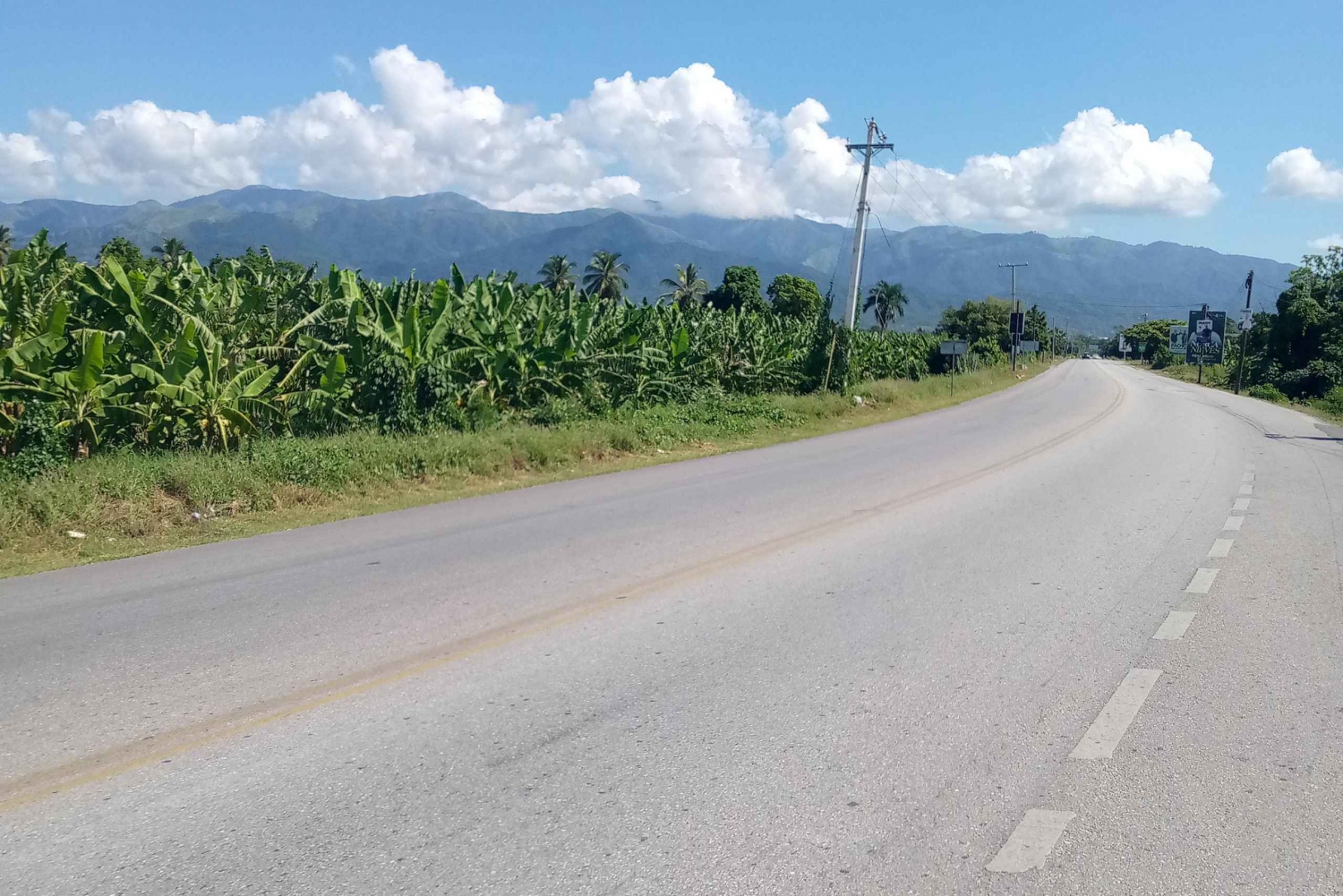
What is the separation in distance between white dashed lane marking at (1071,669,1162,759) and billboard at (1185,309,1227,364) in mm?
70470

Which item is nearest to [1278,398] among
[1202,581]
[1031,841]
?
[1202,581]

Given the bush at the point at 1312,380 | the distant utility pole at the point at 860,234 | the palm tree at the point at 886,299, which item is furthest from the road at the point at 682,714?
the palm tree at the point at 886,299

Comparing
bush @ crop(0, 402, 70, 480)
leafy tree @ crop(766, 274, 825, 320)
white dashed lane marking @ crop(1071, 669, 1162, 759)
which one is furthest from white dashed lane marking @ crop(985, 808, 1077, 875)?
leafy tree @ crop(766, 274, 825, 320)

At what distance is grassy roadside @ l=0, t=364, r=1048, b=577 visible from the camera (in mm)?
9578

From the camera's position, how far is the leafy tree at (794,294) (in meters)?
101

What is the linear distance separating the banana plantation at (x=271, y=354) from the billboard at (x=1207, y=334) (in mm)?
57041

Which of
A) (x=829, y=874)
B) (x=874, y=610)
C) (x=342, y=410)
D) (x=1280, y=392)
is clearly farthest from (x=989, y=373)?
(x=829, y=874)

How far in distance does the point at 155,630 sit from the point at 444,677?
223 cm

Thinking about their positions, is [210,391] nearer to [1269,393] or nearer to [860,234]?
[860,234]

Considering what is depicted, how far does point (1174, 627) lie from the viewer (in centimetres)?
657

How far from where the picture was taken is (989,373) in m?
58.7

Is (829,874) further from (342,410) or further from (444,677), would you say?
(342,410)

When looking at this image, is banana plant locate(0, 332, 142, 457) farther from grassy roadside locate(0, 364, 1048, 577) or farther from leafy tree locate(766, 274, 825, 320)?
leafy tree locate(766, 274, 825, 320)

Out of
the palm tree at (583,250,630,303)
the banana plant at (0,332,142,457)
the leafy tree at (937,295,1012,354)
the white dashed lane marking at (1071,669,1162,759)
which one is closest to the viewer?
the white dashed lane marking at (1071,669,1162,759)
